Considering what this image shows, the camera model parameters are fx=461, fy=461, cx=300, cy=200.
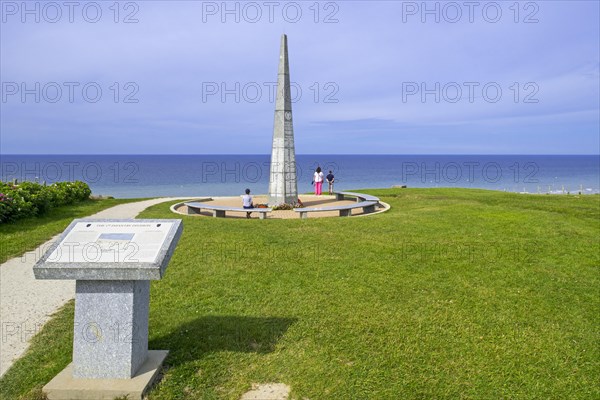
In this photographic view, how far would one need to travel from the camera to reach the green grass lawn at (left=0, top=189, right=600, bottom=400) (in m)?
5.39

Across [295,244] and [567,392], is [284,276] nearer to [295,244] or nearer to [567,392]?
[295,244]

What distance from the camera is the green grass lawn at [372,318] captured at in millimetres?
5395

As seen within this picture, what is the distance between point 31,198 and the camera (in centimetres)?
1677

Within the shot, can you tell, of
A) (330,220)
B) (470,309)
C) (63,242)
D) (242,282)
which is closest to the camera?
(63,242)

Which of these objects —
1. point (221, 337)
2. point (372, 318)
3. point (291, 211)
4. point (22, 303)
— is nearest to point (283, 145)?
point (291, 211)

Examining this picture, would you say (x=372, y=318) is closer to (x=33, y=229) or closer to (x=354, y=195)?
(x=33, y=229)

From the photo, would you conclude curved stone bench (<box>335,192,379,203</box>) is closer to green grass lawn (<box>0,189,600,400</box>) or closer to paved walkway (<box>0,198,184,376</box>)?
green grass lawn (<box>0,189,600,400</box>)

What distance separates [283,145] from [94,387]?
49.1 ft

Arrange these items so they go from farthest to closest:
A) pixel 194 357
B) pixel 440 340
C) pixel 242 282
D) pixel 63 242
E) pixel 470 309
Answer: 1. pixel 242 282
2. pixel 470 309
3. pixel 440 340
4. pixel 194 357
5. pixel 63 242

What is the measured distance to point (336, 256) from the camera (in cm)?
1070

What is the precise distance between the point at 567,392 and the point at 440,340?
1601mm

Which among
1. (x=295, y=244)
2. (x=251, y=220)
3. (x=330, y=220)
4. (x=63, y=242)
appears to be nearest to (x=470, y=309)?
(x=295, y=244)

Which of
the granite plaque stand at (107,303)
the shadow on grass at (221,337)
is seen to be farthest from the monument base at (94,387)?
the shadow on grass at (221,337)

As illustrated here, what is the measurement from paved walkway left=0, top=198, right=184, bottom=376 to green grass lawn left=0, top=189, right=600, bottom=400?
0.25m
